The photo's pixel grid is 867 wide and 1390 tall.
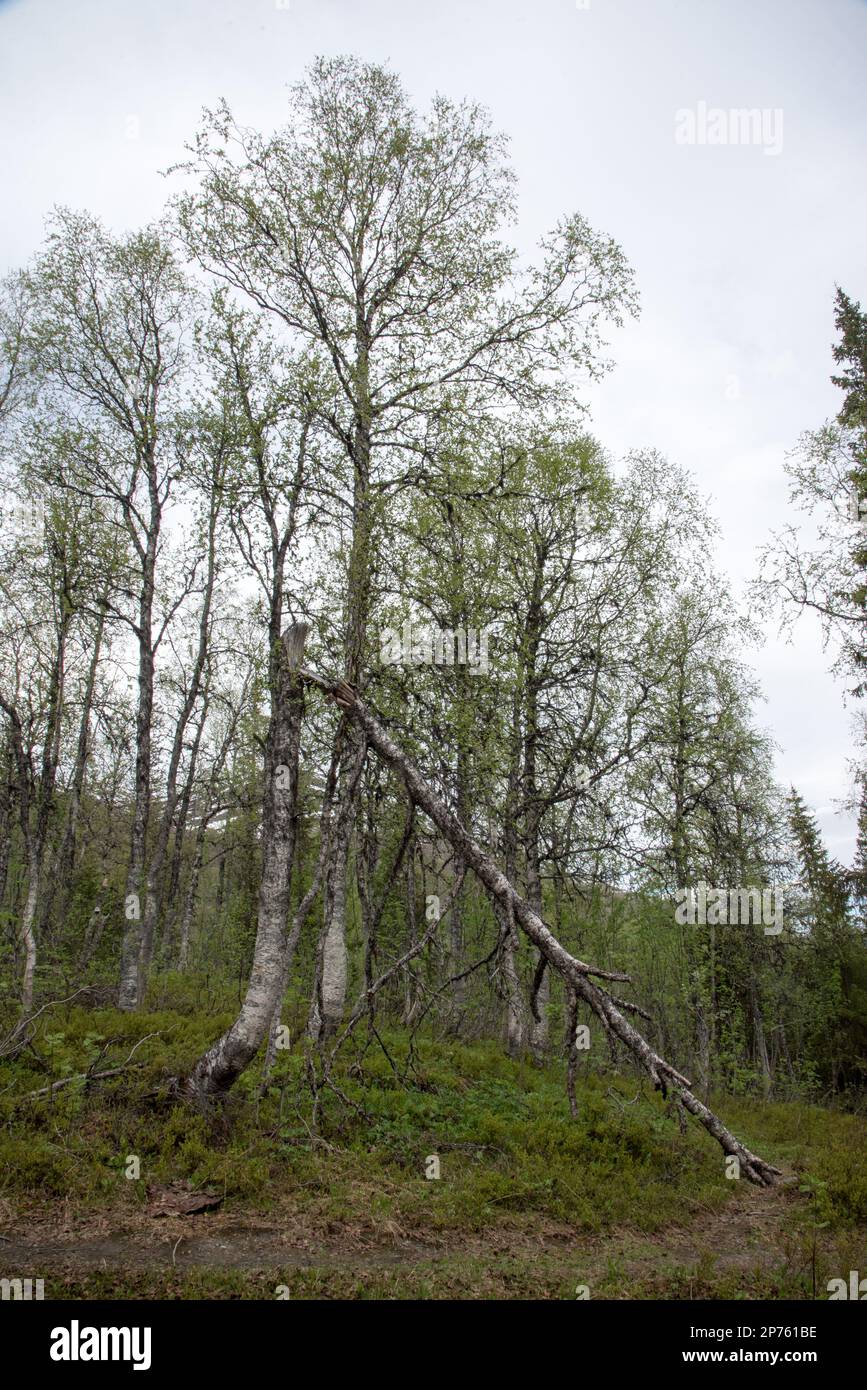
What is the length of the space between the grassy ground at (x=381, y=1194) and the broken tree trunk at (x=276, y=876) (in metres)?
0.77

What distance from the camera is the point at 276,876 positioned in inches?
285

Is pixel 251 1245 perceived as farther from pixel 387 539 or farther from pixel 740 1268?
pixel 387 539

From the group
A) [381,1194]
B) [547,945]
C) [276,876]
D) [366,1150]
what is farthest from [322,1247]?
[547,945]

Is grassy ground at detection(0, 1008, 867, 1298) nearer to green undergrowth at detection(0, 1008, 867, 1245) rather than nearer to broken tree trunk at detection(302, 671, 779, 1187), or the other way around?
green undergrowth at detection(0, 1008, 867, 1245)

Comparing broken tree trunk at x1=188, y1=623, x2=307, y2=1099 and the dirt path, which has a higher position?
broken tree trunk at x1=188, y1=623, x2=307, y2=1099

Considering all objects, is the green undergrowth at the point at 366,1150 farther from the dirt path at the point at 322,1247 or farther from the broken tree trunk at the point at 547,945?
the broken tree trunk at the point at 547,945

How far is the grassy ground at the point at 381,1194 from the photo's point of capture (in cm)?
570

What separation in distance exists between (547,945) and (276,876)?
3.01m

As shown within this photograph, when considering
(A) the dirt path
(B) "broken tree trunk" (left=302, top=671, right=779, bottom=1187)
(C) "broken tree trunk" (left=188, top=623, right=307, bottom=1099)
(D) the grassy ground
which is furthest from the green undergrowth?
(C) "broken tree trunk" (left=188, top=623, right=307, bottom=1099)

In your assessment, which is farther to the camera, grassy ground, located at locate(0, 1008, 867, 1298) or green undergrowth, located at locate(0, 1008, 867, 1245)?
green undergrowth, located at locate(0, 1008, 867, 1245)

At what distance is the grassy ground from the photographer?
18.7 feet

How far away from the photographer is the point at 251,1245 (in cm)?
599

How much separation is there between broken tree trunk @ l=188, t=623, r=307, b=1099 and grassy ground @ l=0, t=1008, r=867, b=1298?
767 millimetres

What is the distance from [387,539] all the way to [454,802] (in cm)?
491
